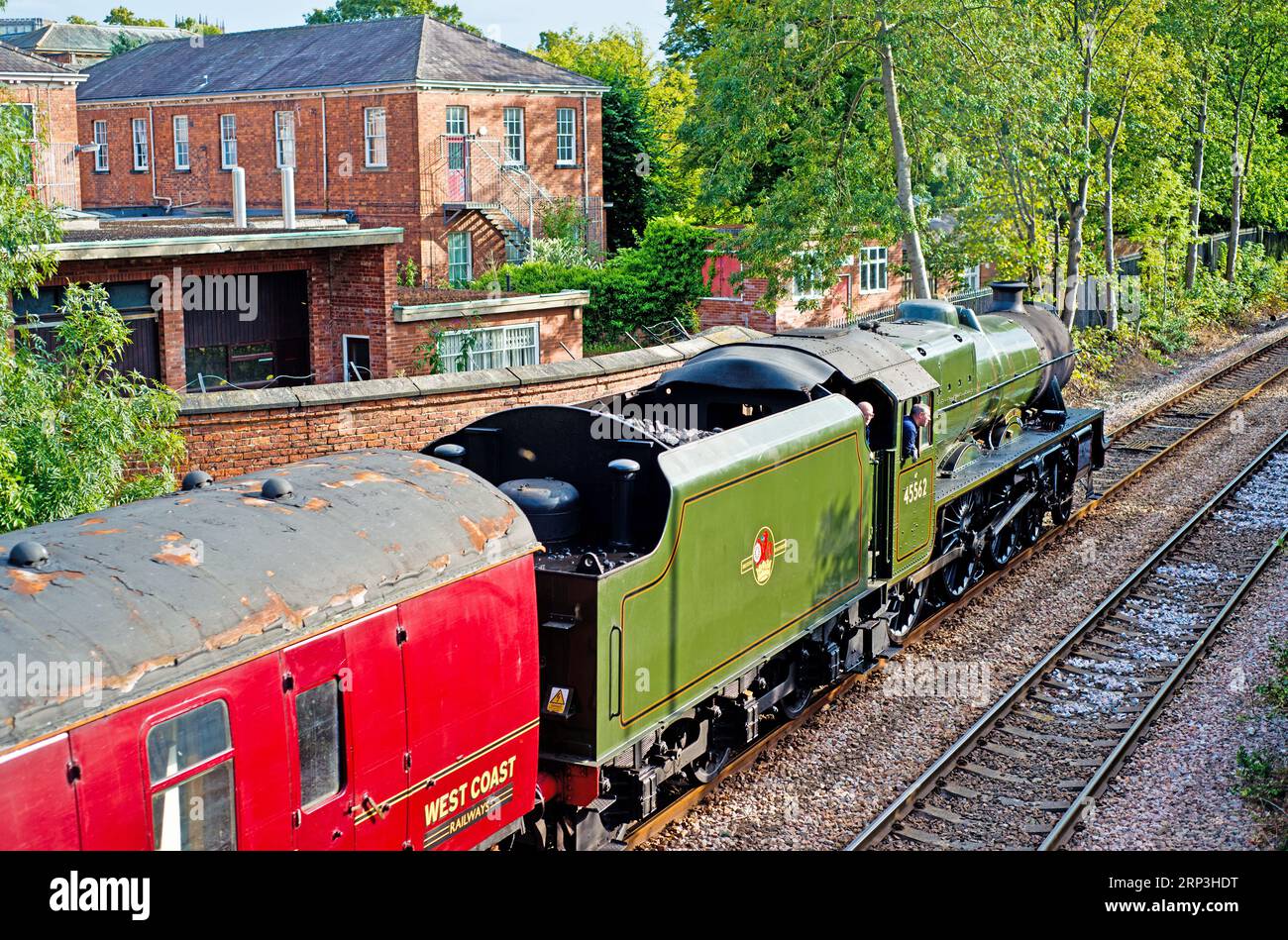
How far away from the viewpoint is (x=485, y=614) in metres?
6.80

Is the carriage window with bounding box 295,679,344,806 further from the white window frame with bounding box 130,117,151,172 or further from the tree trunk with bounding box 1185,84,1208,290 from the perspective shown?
the white window frame with bounding box 130,117,151,172

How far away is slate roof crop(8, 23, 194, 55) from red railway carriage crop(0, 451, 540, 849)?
2959 inches

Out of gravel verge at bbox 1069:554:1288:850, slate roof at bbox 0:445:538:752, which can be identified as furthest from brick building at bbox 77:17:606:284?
slate roof at bbox 0:445:538:752

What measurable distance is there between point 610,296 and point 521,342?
10.3m

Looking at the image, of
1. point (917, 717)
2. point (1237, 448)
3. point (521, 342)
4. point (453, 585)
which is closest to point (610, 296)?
point (521, 342)

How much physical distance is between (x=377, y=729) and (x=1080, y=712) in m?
7.29

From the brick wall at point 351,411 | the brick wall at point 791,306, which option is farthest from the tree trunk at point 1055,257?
the brick wall at point 351,411

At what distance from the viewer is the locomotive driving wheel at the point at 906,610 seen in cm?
1254

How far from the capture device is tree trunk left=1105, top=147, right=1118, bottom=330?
28500mm

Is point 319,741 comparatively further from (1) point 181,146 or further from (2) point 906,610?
(1) point 181,146

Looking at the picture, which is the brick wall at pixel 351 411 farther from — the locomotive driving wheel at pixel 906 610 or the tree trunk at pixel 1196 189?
the tree trunk at pixel 1196 189

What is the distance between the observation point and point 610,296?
1273 inches
